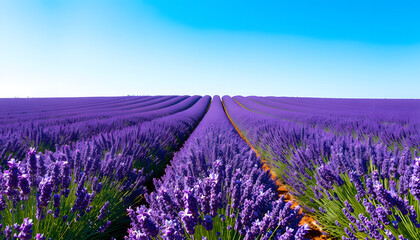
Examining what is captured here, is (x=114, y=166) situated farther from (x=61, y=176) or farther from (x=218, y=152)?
(x=218, y=152)

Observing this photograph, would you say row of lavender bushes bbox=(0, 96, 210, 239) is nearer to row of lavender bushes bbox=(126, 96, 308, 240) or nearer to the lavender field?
the lavender field

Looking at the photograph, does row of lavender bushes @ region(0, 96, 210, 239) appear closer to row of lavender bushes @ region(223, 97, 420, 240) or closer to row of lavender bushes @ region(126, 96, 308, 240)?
row of lavender bushes @ region(126, 96, 308, 240)

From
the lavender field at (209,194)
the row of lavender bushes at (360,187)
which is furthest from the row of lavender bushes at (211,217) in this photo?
the row of lavender bushes at (360,187)

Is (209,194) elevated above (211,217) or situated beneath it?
elevated above

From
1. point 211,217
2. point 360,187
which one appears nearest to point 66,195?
point 211,217

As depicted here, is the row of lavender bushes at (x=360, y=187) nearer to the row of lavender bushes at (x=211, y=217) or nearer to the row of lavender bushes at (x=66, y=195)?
the row of lavender bushes at (x=211, y=217)

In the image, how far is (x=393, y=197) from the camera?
2.87 feet

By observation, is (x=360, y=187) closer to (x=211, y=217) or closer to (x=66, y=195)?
(x=211, y=217)

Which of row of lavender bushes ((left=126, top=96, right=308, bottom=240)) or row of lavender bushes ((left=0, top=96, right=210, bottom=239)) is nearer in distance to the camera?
row of lavender bushes ((left=126, top=96, right=308, bottom=240))

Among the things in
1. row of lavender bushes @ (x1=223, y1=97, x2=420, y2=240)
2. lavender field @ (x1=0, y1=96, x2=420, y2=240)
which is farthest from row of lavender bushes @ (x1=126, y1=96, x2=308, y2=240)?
row of lavender bushes @ (x1=223, y1=97, x2=420, y2=240)

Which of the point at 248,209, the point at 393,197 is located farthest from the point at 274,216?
the point at 393,197

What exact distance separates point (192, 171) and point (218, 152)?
62 cm

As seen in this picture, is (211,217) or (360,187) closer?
(211,217)

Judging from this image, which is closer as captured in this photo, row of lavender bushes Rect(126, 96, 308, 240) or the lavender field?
row of lavender bushes Rect(126, 96, 308, 240)
